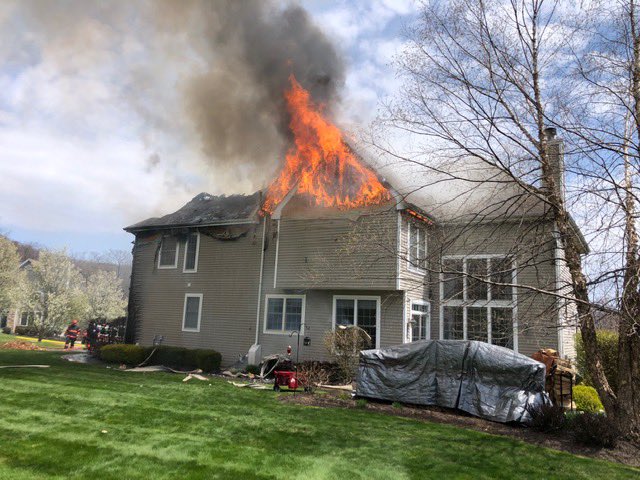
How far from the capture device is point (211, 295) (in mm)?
18812

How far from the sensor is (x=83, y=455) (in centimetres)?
560

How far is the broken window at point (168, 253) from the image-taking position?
20.1 metres

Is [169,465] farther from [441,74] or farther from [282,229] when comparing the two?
[282,229]

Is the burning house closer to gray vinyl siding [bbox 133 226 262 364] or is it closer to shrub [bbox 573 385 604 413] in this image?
gray vinyl siding [bbox 133 226 262 364]

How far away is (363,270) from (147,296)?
10.9 meters

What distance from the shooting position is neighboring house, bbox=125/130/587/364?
14.4 m

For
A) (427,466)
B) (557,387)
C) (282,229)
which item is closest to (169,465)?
(427,466)

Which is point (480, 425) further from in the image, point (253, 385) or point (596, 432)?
point (253, 385)

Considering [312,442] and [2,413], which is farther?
[2,413]

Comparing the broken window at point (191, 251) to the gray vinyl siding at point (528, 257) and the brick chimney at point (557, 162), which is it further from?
the brick chimney at point (557, 162)

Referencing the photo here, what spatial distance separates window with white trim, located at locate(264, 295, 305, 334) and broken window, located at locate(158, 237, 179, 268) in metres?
5.39

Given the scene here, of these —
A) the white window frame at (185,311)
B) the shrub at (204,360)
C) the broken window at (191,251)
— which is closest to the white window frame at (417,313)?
the shrub at (204,360)

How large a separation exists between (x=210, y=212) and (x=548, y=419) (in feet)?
52.8

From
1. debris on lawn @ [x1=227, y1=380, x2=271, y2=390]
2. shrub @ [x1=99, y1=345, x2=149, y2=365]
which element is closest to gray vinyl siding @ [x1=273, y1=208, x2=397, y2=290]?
debris on lawn @ [x1=227, y1=380, x2=271, y2=390]
